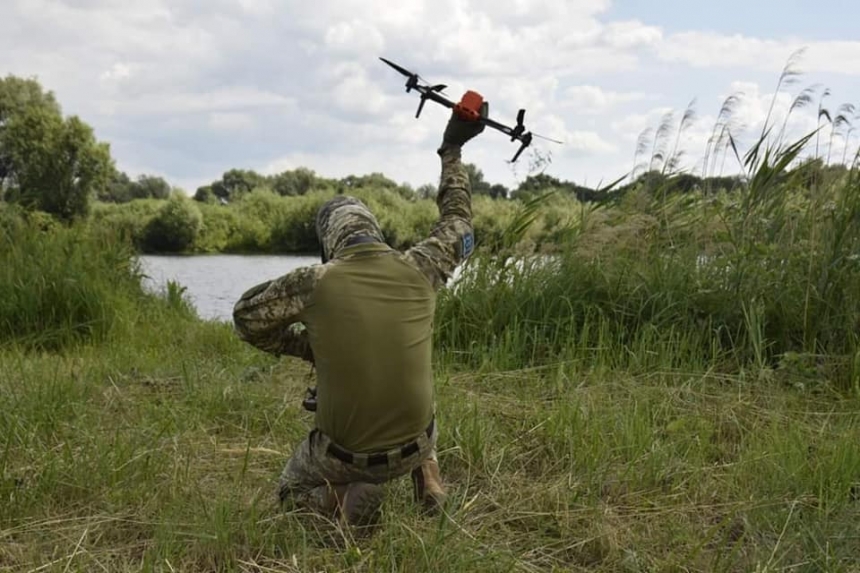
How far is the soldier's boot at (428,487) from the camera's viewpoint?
3008mm

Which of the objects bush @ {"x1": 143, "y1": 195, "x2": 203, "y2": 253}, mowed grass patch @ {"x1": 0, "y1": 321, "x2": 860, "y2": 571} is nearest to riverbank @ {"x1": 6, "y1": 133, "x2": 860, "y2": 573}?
mowed grass patch @ {"x1": 0, "y1": 321, "x2": 860, "y2": 571}

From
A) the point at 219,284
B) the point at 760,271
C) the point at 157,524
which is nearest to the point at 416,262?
the point at 157,524

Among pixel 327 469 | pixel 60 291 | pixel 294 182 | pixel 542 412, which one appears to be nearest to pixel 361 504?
pixel 327 469

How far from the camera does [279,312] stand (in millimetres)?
2801

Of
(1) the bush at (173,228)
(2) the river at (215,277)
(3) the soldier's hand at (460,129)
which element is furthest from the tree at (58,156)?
(3) the soldier's hand at (460,129)

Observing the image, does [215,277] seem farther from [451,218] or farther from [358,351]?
[358,351]

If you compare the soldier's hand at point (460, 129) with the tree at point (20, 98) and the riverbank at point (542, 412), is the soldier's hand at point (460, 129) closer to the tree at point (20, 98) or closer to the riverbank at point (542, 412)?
the riverbank at point (542, 412)

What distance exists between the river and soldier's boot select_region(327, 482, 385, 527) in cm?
→ 477

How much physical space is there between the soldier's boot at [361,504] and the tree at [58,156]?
20400mm

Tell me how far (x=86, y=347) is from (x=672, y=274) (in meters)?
4.28

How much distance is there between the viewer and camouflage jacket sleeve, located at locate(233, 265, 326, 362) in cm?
273

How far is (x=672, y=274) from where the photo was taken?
216 inches

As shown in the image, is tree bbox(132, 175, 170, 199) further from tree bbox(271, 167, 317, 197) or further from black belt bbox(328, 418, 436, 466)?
black belt bbox(328, 418, 436, 466)

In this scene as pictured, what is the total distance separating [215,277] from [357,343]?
1388cm
